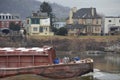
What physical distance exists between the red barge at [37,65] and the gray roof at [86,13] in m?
76.0

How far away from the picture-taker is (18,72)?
41656mm

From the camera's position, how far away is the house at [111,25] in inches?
4604

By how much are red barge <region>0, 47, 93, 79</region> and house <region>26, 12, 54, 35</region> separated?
69169 millimetres

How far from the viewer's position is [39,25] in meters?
114

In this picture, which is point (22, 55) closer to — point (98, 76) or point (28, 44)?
point (98, 76)

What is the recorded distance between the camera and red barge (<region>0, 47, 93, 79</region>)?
41.9 m

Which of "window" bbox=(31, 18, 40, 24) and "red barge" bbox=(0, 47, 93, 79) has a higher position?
"window" bbox=(31, 18, 40, 24)

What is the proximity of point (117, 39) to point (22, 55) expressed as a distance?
6168 cm

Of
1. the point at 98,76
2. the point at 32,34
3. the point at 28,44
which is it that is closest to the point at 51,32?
the point at 32,34

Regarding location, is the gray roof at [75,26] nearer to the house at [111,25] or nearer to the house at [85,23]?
the house at [85,23]

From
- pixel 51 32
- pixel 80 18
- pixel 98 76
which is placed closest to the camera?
pixel 98 76

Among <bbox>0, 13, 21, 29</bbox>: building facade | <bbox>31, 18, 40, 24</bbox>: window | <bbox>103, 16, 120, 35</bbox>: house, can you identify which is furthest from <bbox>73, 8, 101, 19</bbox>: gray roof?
<bbox>0, 13, 21, 29</bbox>: building facade

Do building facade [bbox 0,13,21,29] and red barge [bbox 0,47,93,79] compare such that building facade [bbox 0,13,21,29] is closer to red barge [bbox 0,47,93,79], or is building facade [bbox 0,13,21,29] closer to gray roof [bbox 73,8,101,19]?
gray roof [bbox 73,8,101,19]

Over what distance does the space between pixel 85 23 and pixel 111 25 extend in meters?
7.19
